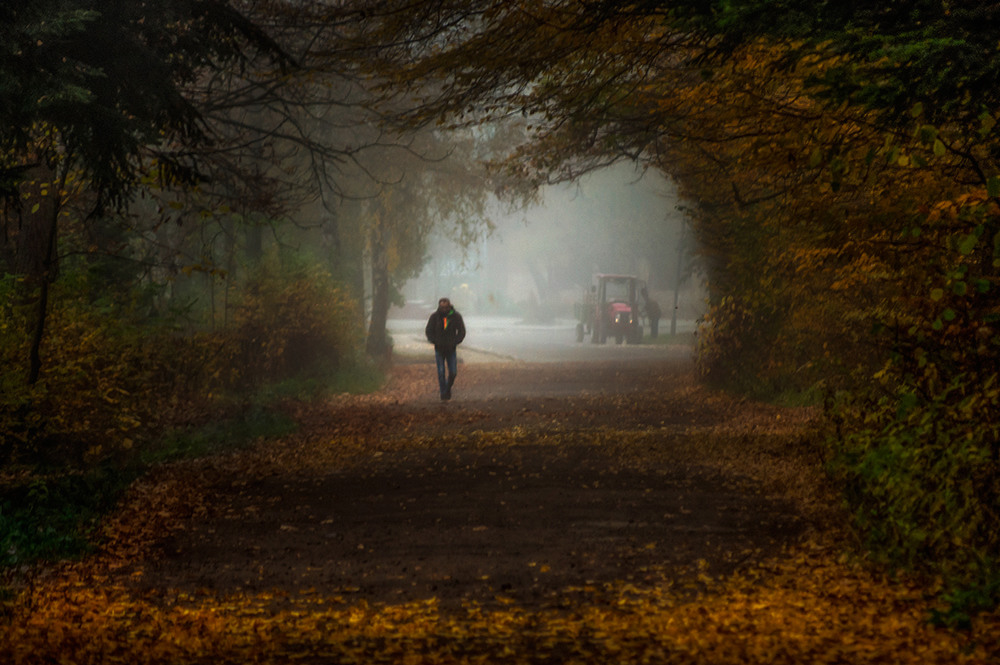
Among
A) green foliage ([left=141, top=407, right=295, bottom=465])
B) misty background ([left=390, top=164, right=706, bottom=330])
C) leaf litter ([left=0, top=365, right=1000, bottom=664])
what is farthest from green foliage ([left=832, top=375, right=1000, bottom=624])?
misty background ([left=390, top=164, right=706, bottom=330])

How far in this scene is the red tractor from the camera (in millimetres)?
41094

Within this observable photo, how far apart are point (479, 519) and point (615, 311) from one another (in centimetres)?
3410

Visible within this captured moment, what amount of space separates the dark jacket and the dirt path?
5.15 m

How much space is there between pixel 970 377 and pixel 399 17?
5220 mm

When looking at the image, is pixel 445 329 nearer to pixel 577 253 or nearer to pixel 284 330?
pixel 284 330

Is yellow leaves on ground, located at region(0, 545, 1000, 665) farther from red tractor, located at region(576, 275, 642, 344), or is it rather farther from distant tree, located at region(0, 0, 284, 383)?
red tractor, located at region(576, 275, 642, 344)

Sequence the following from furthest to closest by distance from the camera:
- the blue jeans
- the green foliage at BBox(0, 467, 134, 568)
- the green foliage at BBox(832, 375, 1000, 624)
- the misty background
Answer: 1. the misty background
2. the blue jeans
3. the green foliage at BBox(0, 467, 134, 568)
4. the green foliage at BBox(832, 375, 1000, 624)

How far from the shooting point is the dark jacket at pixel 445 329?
58.1 ft

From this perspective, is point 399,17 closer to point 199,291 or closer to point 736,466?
point 736,466

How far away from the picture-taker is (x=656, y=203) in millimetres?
62312

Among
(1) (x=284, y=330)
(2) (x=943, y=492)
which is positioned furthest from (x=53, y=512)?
(1) (x=284, y=330)

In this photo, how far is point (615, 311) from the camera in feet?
135

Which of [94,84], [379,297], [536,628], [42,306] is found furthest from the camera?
[379,297]

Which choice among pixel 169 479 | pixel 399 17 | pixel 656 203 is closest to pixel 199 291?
pixel 169 479
